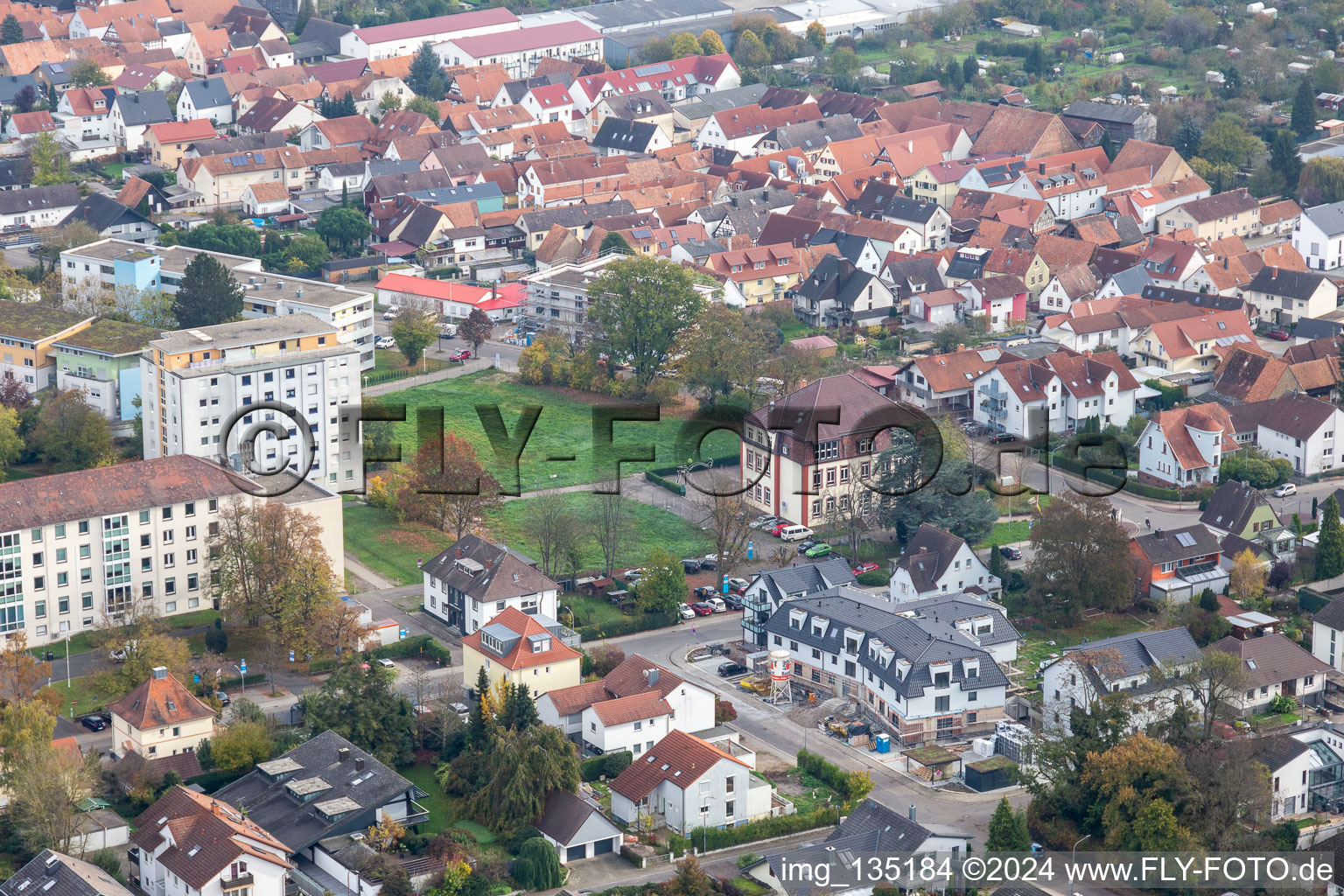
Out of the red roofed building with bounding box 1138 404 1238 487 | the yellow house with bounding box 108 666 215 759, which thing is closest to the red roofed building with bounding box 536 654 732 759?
the yellow house with bounding box 108 666 215 759

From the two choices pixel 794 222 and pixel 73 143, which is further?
pixel 73 143

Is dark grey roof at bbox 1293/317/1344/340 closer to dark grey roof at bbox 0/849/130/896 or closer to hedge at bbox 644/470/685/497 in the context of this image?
hedge at bbox 644/470/685/497

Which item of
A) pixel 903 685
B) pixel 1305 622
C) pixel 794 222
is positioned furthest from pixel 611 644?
pixel 794 222

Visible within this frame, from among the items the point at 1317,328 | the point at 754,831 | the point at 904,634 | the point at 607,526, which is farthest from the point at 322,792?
the point at 1317,328

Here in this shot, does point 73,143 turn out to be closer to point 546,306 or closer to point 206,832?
point 546,306

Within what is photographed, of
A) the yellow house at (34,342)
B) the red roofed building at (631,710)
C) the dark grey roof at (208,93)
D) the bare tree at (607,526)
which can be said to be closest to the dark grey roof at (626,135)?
the dark grey roof at (208,93)
